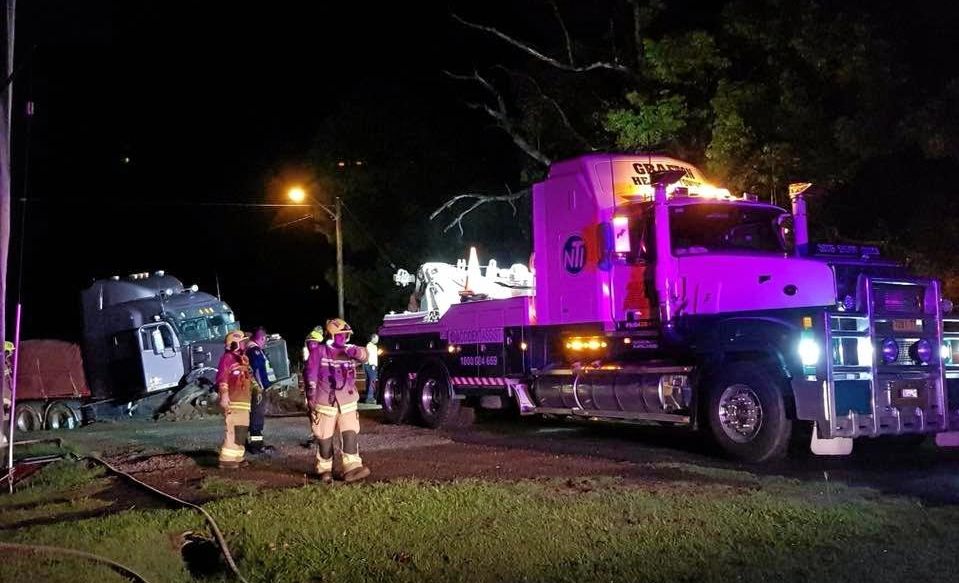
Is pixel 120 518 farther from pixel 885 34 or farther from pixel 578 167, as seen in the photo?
pixel 885 34

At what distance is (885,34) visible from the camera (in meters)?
15.0

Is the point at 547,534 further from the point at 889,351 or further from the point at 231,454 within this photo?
the point at 231,454

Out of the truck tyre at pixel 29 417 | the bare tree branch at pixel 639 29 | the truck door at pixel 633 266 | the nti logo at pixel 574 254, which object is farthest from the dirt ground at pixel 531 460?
the bare tree branch at pixel 639 29

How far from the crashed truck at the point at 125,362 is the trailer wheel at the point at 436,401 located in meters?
6.90

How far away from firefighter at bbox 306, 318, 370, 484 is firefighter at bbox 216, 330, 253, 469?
1.74 meters

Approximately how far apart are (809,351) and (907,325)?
4.35 ft

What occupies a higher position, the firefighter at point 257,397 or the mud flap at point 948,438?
the firefighter at point 257,397

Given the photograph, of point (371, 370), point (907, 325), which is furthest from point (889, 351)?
point (371, 370)

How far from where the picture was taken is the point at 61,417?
69.2ft

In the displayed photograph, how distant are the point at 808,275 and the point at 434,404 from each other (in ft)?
24.4

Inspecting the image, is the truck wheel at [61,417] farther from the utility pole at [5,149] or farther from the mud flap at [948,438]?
the mud flap at [948,438]

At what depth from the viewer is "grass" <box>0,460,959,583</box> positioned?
6051mm

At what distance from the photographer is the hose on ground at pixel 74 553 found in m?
6.26

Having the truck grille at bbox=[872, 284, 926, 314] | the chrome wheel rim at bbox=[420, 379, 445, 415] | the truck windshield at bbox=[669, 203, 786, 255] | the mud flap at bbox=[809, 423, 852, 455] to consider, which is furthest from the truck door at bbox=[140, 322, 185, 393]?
the truck grille at bbox=[872, 284, 926, 314]
